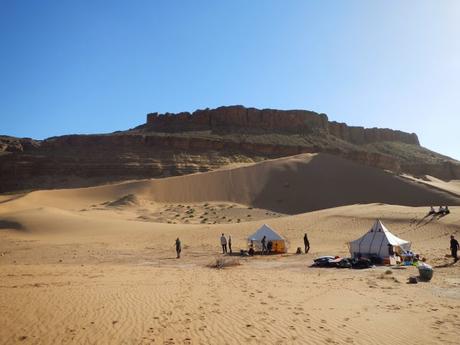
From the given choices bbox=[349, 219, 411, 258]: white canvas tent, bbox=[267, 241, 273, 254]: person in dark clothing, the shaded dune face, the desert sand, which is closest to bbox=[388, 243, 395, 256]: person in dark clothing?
bbox=[349, 219, 411, 258]: white canvas tent

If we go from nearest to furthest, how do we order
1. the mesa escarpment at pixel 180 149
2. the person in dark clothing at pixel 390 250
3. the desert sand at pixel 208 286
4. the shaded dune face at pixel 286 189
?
1. the desert sand at pixel 208 286
2. the person in dark clothing at pixel 390 250
3. the shaded dune face at pixel 286 189
4. the mesa escarpment at pixel 180 149

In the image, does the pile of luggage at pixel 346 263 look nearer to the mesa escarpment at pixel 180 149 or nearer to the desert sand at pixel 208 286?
the desert sand at pixel 208 286

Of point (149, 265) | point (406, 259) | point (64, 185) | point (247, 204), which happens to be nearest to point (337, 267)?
point (406, 259)

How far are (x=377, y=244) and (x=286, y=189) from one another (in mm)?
36457

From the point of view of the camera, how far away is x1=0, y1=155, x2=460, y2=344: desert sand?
8.30 m

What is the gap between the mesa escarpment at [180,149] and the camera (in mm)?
74750

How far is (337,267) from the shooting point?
18984 mm

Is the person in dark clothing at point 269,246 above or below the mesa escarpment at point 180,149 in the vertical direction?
below

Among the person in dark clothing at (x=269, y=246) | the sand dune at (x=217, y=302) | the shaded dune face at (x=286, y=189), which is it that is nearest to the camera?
the sand dune at (x=217, y=302)

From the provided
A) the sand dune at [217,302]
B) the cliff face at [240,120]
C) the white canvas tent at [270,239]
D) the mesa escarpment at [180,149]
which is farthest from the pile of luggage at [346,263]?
the cliff face at [240,120]

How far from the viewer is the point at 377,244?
2094cm

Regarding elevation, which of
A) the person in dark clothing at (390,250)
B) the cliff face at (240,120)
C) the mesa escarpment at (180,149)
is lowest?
the person in dark clothing at (390,250)

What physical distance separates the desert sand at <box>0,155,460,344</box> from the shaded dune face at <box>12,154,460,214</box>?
12040mm

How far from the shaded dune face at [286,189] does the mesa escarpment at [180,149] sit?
41.1ft
